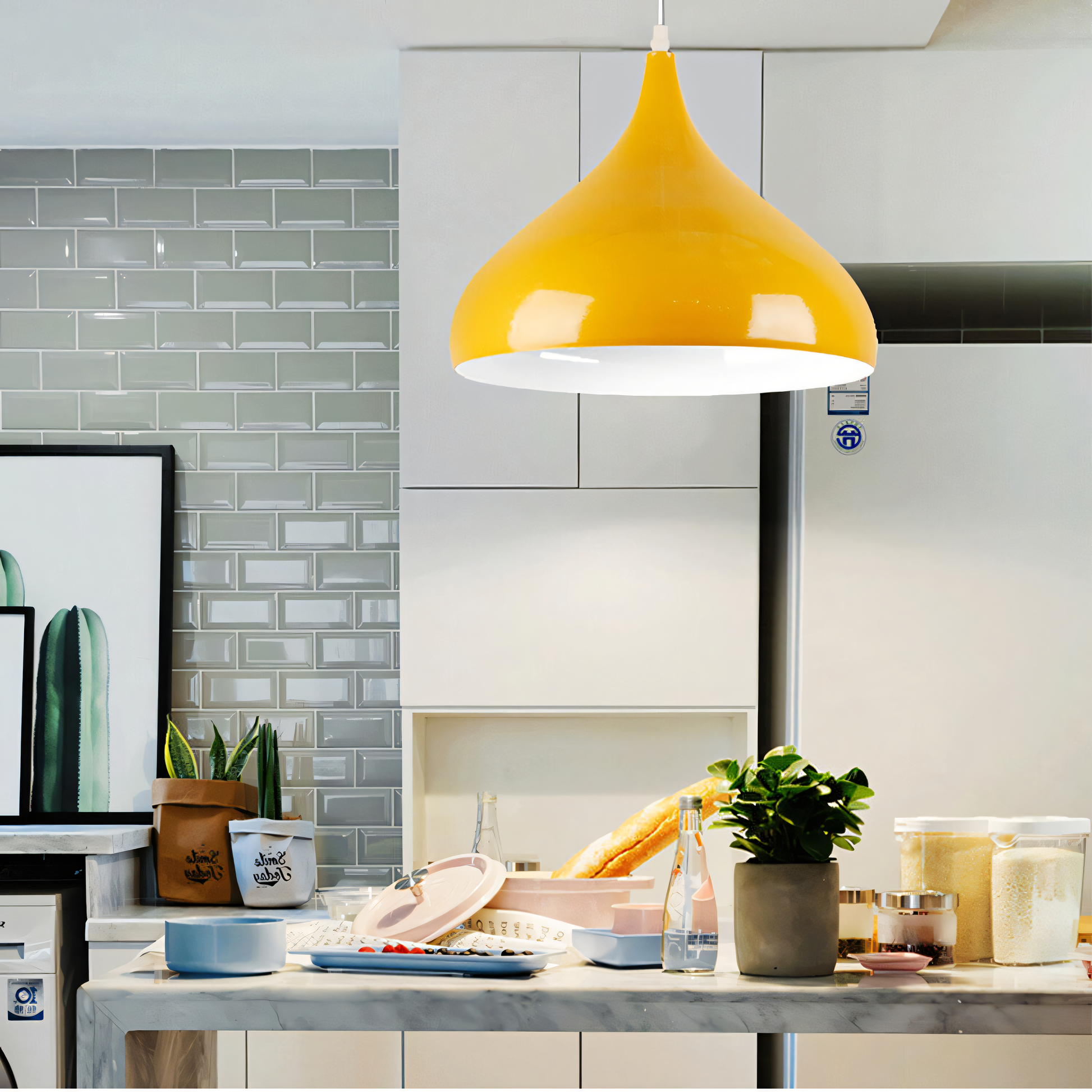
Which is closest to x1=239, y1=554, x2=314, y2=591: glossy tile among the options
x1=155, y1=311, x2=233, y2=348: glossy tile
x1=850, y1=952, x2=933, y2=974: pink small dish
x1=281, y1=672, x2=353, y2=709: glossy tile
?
x1=281, y1=672, x2=353, y2=709: glossy tile

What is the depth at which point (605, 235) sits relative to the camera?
1401 millimetres

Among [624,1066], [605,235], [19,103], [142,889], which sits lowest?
[624,1066]

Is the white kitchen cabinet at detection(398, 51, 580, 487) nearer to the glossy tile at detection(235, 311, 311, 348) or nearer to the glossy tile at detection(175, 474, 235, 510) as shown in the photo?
the glossy tile at detection(235, 311, 311, 348)

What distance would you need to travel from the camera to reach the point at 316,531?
126 inches

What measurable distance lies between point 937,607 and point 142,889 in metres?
2.07

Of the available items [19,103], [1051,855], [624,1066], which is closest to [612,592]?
[624,1066]

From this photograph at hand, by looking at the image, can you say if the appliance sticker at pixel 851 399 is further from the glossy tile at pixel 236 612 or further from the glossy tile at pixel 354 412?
the glossy tile at pixel 236 612

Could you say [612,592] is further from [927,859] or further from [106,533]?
[106,533]

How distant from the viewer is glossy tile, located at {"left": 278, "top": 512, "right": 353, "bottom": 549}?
320 centimetres

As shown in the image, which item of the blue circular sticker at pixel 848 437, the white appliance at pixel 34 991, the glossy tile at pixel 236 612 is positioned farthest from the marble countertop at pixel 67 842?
the blue circular sticker at pixel 848 437

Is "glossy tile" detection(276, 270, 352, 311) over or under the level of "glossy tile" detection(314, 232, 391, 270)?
under

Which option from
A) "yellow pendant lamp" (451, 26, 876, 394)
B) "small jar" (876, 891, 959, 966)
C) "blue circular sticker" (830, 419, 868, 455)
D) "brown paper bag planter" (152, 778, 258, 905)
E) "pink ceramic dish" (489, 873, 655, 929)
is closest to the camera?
"yellow pendant lamp" (451, 26, 876, 394)

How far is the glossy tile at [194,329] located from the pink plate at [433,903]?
2.03m

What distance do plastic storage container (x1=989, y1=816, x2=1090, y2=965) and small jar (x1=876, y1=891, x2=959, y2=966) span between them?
7cm
